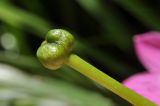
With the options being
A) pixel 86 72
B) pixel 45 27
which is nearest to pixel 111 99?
pixel 45 27

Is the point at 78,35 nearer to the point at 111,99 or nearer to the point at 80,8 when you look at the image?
the point at 80,8

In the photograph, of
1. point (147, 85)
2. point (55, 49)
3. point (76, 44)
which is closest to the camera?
point (55, 49)

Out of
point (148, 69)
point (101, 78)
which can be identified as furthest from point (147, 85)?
point (101, 78)

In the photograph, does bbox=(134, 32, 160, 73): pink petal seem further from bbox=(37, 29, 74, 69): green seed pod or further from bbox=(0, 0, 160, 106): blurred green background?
bbox=(37, 29, 74, 69): green seed pod

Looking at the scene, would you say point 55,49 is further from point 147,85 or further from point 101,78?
point 147,85

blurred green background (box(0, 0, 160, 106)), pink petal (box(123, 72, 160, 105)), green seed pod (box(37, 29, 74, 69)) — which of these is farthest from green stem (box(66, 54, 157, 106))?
blurred green background (box(0, 0, 160, 106))

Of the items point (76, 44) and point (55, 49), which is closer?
point (55, 49)

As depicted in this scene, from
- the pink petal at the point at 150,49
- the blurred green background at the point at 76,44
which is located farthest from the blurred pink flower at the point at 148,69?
the blurred green background at the point at 76,44
